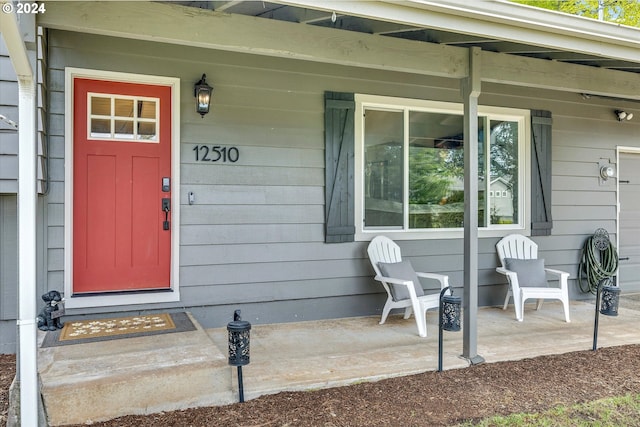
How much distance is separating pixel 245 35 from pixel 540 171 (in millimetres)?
3844

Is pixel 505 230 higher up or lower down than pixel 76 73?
lower down

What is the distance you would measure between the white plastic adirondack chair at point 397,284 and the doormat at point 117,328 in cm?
172

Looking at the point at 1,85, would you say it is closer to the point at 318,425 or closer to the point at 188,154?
the point at 188,154

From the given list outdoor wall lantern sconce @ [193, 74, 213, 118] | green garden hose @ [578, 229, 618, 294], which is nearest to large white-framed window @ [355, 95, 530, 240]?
green garden hose @ [578, 229, 618, 294]

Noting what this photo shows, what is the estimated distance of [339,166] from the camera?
4430 millimetres

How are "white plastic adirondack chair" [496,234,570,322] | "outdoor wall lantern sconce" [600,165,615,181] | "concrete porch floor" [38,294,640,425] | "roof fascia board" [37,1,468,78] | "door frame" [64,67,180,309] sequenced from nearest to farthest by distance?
"concrete porch floor" [38,294,640,425] → "roof fascia board" [37,1,468,78] → "door frame" [64,67,180,309] → "white plastic adirondack chair" [496,234,570,322] → "outdoor wall lantern sconce" [600,165,615,181]

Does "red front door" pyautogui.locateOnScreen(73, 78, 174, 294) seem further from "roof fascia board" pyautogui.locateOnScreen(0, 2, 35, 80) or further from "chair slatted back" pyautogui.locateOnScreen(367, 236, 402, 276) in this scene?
"chair slatted back" pyautogui.locateOnScreen(367, 236, 402, 276)

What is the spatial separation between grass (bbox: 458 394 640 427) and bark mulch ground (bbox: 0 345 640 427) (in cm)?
7

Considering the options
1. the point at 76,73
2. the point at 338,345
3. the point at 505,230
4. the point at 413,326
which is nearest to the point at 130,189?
the point at 76,73

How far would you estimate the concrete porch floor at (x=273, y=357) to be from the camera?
7.98ft

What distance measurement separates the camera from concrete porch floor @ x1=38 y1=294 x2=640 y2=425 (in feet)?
7.98

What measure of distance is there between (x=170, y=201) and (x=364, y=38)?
199 centimetres

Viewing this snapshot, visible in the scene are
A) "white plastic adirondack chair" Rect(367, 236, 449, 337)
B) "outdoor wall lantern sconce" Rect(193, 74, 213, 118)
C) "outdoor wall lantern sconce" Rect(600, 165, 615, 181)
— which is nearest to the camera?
"outdoor wall lantern sconce" Rect(193, 74, 213, 118)

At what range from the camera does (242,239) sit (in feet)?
13.6
